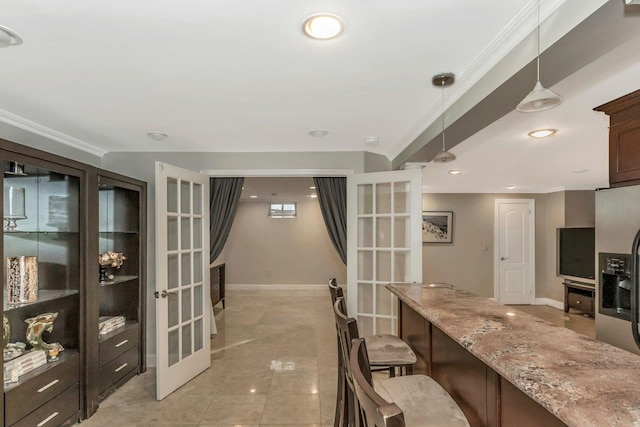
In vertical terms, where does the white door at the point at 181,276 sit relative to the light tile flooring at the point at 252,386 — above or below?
above

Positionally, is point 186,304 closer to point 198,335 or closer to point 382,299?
→ point 198,335

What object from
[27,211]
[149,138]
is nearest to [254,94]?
[149,138]

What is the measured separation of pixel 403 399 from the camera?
159 centimetres

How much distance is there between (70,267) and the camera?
2.83 metres

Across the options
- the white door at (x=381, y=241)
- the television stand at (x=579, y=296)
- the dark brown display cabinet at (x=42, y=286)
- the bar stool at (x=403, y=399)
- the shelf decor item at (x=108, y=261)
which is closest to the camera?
the bar stool at (x=403, y=399)

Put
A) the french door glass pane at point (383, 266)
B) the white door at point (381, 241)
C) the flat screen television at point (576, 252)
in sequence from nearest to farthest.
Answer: the white door at point (381, 241) < the french door glass pane at point (383, 266) < the flat screen television at point (576, 252)

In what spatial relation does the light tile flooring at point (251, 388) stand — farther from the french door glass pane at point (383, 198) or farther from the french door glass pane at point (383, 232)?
the french door glass pane at point (383, 198)

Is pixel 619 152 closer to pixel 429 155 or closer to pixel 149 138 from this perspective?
pixel 429 155

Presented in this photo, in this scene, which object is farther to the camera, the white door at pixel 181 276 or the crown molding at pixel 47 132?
the white door at pixel 181 276

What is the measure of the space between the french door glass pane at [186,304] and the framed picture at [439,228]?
522 centimetres

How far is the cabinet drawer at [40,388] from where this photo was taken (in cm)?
220

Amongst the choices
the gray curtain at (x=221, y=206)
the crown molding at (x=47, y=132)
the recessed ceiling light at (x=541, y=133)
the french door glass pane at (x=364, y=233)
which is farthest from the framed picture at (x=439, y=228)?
the crown molding at (x=47, y=132)

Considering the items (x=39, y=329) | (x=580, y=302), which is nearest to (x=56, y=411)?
(x=39, y=329)

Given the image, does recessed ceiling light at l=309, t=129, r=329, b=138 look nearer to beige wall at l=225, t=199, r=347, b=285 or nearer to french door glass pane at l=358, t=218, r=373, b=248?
french door glass pane at l=358, t=218, r=373, b=248
